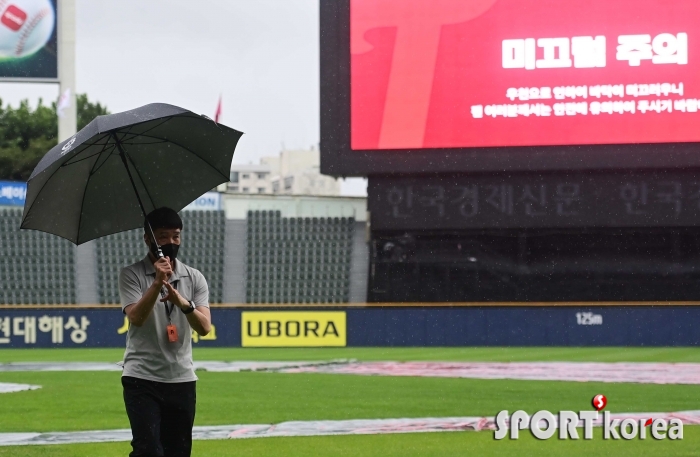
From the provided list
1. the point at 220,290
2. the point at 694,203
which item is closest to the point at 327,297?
the point at 220,290

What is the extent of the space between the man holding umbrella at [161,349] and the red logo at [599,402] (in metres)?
7.94

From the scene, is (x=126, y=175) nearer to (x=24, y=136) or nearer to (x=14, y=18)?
(x=14, y=18)

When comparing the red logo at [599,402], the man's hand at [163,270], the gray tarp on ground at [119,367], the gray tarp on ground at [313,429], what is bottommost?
the gray tarp on ground at [119,367]

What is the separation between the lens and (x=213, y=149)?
593 cm

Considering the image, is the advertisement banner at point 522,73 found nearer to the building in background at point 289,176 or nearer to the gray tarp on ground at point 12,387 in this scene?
the gray tarp on ground at point 12,387

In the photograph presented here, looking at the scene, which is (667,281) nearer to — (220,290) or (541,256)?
(541,256)

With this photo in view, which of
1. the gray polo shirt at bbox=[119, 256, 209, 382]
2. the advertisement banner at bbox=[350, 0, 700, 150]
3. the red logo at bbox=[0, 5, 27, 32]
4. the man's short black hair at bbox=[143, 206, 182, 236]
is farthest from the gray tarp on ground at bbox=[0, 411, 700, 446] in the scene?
the red logo at bbox=[0, 5, 27, 32]

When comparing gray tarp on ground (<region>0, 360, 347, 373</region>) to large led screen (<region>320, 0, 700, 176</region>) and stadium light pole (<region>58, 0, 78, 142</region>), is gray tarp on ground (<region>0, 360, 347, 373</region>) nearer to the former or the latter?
large led screen (<region>320, 0, 700, 176</region>)

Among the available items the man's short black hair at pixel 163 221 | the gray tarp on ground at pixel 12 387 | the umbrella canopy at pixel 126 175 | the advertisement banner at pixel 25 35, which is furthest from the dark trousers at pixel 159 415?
the advertisement banner at pixel 25 35

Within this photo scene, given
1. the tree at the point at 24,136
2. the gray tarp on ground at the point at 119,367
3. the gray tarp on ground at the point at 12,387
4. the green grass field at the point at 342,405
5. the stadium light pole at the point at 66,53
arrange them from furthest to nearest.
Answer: the tree at the point at 24,136 < the stadium light pole at the point at 66,53 < the gray tarp on ground at the point at 119,367 < the gray tarp on ground at the point at 12,387 < the green grass field at the point at 342,405

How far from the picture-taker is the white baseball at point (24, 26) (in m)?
28.4

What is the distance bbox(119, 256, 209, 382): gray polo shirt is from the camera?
5.22m

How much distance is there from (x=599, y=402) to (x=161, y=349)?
8488 millimetres

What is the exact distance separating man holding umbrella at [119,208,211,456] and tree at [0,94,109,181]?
53.1m
